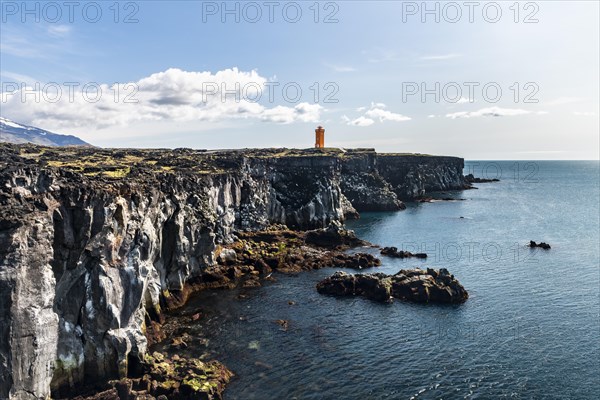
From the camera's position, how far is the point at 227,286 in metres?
70.2

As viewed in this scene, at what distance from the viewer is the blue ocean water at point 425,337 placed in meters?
41.3

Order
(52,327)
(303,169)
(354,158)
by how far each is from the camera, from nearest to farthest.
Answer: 1. (52,327)
2. (303,169)
3. (354,158)

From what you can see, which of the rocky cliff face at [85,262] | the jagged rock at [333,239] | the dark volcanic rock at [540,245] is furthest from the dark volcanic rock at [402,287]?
the dark volcanic rock at [540,245]

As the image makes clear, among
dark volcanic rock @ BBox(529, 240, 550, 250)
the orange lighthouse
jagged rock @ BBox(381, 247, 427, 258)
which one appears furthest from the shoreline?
the orange lighthouse

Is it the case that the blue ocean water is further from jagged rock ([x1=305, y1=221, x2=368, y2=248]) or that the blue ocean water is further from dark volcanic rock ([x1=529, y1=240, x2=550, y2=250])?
jagged rock ([x1=305, y1=221, x2=368, y2=248])

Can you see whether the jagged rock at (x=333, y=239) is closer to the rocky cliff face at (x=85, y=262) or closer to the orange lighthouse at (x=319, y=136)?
the rocky cliff face at (x=85, y=262)

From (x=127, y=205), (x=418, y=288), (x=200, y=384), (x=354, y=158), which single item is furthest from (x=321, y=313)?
(x=354, y=158)

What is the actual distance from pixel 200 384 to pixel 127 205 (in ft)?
65.7

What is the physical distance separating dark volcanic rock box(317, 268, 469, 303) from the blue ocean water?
2040mm

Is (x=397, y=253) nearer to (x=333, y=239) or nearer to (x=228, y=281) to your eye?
(x=333, y=239)

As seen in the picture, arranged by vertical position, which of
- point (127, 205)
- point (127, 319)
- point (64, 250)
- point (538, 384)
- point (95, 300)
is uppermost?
point (127, 205)

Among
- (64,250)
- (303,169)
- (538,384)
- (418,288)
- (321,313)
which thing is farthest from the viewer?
(303,169)

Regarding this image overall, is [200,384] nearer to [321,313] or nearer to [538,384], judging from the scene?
[321,313]

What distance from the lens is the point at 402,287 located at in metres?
67.8
